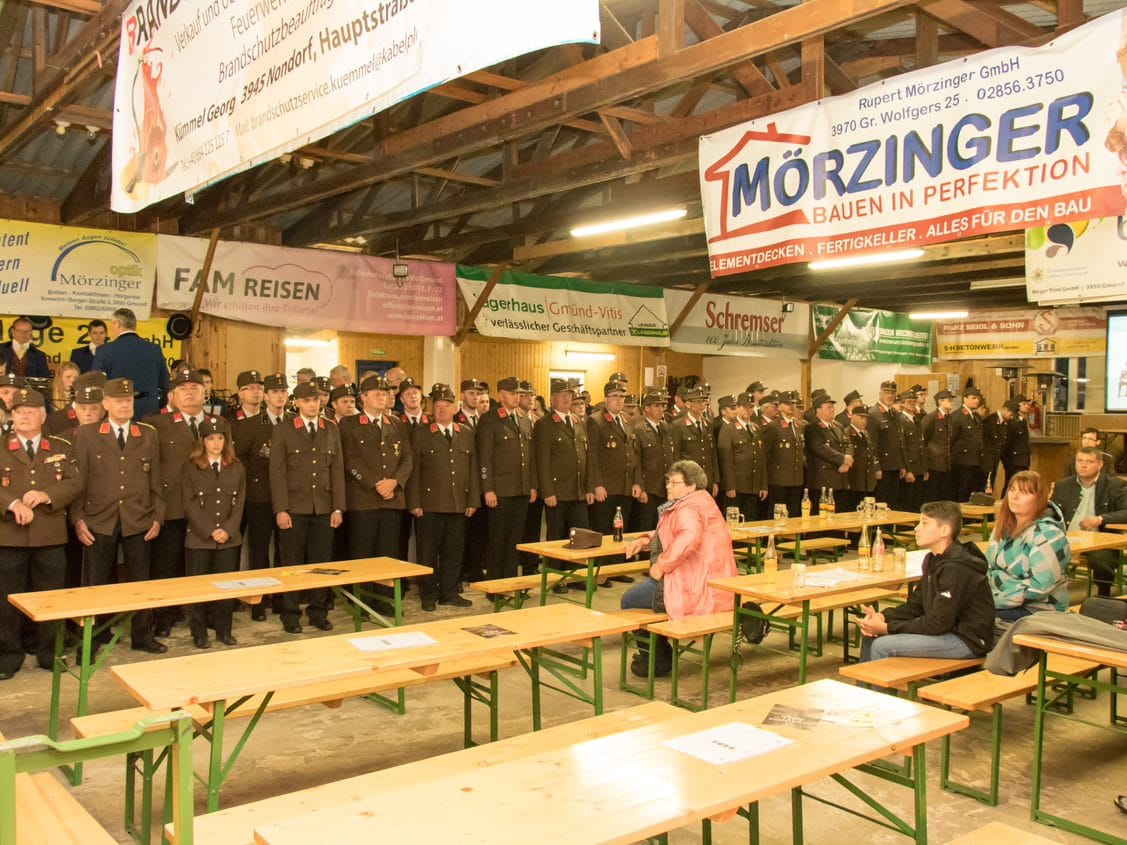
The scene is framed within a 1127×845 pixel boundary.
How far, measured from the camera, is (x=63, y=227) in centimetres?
926

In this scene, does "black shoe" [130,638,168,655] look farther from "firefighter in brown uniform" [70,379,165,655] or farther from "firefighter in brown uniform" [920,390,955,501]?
"firefighter in brown uniform" [920,390,955,501]

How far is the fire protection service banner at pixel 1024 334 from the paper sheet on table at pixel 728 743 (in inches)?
504

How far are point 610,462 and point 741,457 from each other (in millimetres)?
1872

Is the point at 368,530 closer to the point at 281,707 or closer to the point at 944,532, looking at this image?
the point at 281,707

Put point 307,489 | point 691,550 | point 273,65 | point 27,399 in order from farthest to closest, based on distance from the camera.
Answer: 1. point 307,489
2. point 27,399
3. point 691,550
4. point 273,65

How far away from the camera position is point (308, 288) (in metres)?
10.6

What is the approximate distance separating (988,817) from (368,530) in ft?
15.9

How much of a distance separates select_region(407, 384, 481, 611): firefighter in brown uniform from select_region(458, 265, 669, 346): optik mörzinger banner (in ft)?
13.6

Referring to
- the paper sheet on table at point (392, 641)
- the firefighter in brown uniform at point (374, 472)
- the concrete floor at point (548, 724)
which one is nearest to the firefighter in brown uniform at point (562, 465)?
the firefighter in brown uniform at point (374, 472)

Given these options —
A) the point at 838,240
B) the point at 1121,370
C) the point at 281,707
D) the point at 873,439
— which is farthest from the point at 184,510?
the point at 1121,370

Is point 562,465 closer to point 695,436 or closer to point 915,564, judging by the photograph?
point 695,436

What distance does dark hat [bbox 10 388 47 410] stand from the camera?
5.61 meters

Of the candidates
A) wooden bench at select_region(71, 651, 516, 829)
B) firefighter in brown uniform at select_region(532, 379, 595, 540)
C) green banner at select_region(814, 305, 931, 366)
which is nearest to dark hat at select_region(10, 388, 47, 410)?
wooden bench at select_region(71, 651, 516, 829)

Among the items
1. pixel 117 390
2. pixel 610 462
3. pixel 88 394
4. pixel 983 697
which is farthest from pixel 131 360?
pixel 983 697
